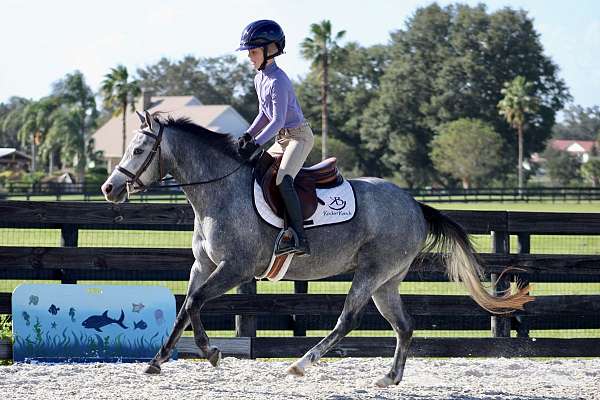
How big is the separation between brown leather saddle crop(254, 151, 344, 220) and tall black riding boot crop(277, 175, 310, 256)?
3.4 inches

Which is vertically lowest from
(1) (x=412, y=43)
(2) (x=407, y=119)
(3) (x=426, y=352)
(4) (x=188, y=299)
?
(3) (x=426, y=352)

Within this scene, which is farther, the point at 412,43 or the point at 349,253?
the point at 412,43

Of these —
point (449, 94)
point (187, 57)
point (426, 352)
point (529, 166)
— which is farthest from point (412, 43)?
Answer: point (426, 352)

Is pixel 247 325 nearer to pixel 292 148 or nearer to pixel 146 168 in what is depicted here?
pixel 292 148

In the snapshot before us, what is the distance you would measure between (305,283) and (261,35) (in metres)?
3.13

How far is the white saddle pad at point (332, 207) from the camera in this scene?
24.9 ft

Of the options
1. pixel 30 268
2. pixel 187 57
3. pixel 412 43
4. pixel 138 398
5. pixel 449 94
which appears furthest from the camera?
pixel 187 57

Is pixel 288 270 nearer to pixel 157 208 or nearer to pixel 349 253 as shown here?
pixel 349 253

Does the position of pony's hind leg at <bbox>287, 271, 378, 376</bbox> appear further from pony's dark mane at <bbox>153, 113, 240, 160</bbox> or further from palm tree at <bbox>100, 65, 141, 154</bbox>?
palm tree at <bbox>100, 65, 141, 154</bbox>

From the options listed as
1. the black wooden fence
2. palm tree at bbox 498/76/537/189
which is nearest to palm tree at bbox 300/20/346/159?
palm tree at bbox 498/76/537/189

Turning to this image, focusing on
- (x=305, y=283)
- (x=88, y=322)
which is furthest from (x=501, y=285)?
(x=88, y=322)

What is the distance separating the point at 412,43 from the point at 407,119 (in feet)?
28.5

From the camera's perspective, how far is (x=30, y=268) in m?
8.87

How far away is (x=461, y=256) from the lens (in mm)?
8430
